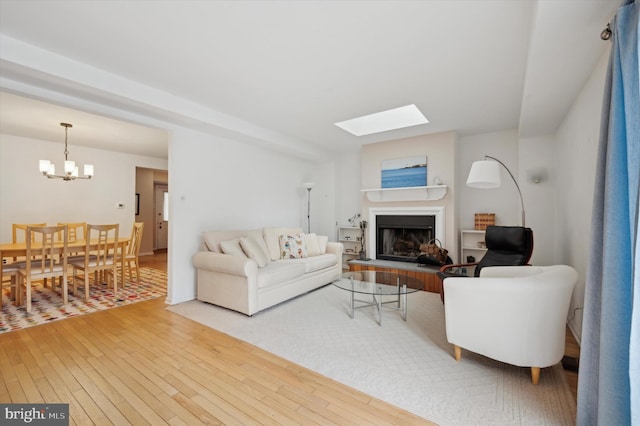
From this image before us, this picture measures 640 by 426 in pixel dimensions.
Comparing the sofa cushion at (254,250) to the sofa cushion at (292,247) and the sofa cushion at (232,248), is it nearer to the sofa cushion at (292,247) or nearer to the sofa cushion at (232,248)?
the sofa cushion at (232,248)

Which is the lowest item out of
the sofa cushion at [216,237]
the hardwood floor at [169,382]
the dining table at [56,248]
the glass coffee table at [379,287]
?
the hardwood floor at [169,382]

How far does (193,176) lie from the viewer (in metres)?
3.84

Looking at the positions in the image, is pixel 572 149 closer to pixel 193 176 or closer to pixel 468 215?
pixel 468 215

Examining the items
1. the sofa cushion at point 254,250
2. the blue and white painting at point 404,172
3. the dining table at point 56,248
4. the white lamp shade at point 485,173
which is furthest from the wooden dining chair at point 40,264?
the white lamp shade at point 485,173

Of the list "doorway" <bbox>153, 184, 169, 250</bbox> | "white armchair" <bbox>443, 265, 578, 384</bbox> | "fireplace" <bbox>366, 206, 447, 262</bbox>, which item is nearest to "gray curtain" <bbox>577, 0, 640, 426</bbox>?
"white armchair" <bbox>443, 265, 578, 384</bbox>

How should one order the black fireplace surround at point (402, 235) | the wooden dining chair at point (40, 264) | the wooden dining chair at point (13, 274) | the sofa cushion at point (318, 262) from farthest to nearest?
the black fireplace surround at point (402, 235) < the sofa cushion at point (318, 262) < the wooden dining chair at point (13, 274) < the wooden dining chair at point (40, 264)

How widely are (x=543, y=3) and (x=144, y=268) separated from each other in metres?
7.08

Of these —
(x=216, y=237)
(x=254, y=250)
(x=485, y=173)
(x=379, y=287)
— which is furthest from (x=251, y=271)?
(x=485, y=173)

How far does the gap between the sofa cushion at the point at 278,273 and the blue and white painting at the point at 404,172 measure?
2420 millimetres

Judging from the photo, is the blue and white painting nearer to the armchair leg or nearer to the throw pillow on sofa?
the throw pillow on sofa

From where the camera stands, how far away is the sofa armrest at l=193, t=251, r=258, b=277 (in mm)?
3041

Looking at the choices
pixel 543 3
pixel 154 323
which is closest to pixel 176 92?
pixel 154 323

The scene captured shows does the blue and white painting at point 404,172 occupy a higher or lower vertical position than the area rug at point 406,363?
higher

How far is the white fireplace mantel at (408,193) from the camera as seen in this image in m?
4.60
